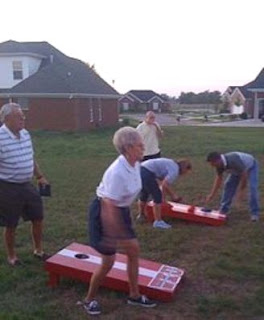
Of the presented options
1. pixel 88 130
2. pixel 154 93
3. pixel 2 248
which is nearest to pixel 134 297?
pixel 2 248

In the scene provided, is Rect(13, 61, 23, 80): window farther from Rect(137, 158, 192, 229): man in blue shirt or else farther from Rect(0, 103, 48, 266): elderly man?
Rect(0, 103, 48, 266): elderly man

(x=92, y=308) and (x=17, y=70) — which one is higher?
(x=17, y=70)

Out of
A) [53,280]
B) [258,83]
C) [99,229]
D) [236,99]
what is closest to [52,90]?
[258,83]

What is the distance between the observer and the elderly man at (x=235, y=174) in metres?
7.22

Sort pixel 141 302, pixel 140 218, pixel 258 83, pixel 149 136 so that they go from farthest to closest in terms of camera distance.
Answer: pixel 258 83
pixel 149 136
pixel 140 218
pixel 141 302

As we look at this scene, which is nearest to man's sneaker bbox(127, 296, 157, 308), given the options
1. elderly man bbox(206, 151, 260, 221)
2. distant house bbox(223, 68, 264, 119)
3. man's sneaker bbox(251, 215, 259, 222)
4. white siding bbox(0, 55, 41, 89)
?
elderly man bbox(206, 151, 260, 221)

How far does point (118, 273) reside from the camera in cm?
499

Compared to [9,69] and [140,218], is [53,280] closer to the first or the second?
[140,218]

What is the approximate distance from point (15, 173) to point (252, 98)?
164 ft

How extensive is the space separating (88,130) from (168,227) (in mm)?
24332

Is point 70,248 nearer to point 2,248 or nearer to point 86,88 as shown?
point 2,248

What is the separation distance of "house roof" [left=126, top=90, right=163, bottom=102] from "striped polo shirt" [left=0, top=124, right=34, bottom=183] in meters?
79.8

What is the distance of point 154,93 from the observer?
8631cm

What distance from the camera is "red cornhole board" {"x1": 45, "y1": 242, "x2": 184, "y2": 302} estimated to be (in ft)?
15.7
